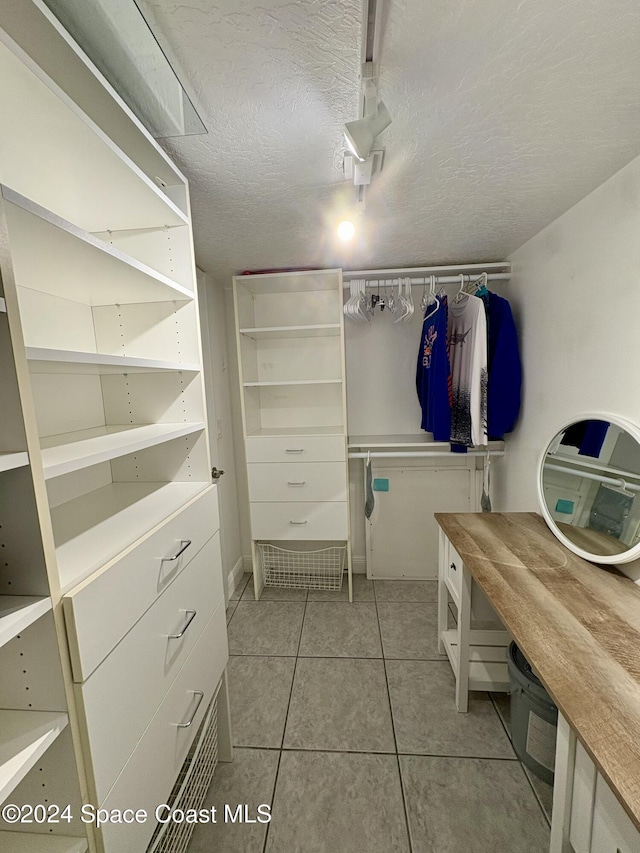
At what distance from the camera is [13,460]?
55 cm

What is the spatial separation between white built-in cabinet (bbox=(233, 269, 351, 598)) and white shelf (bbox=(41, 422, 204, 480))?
1096mm

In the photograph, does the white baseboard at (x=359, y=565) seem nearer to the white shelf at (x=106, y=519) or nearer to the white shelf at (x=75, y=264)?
the white shelf at (x=106, y=519)

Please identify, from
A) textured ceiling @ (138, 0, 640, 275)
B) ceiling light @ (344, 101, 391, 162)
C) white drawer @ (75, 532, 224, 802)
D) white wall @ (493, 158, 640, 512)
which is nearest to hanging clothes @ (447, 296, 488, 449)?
white wall @ (493, 158, 640, 512)

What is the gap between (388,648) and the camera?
78.6 inches

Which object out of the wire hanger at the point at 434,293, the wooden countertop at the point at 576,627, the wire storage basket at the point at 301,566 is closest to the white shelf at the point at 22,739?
the wooden countertop at the point at 576,627

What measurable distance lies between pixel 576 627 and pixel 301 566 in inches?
77.4

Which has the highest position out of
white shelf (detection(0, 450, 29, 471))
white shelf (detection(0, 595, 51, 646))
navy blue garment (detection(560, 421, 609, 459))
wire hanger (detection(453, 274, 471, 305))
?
wire hanger (detection(453, 274, 471, 305))

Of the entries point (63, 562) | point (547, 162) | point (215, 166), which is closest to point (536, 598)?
point (63, 562)

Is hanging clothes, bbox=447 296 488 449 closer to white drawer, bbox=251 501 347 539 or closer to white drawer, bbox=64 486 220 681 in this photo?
white drawer, bbox=251 501 347 539

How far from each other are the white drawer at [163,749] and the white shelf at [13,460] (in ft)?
2.32

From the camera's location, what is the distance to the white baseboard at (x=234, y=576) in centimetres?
249

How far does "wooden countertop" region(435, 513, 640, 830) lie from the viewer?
0.72 meters

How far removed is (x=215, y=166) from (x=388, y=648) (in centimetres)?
240

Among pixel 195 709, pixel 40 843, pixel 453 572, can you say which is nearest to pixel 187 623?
pixel 195 709
